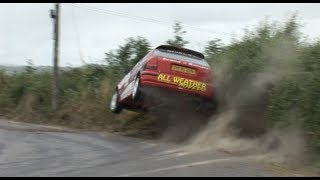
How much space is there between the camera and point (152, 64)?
1327cm

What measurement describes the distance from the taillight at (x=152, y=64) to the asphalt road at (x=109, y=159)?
6.14 feet

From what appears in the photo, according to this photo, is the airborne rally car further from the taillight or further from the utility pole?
the utility pole

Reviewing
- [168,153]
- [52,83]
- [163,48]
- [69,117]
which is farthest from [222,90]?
[52,83]

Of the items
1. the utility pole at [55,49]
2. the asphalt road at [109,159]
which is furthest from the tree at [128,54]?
the asphalt road at [109,159]

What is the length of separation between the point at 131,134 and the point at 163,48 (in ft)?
11.4

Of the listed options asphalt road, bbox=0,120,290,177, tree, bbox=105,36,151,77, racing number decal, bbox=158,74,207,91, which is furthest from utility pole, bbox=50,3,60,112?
racing number decal, bbox=158,74,207,91

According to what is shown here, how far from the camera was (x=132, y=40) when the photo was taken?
24.3 meters

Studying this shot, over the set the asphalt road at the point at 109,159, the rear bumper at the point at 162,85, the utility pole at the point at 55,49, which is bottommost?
the utility pole at the point at 55,49

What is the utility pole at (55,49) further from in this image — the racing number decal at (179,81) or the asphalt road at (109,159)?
the racing number decal at (179,81)

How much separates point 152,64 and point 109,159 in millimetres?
3177

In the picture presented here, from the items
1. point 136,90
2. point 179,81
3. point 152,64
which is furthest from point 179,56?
point 136,90

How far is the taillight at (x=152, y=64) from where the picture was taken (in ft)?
43.3

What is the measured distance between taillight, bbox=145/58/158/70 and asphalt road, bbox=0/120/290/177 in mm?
1872

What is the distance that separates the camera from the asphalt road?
30.8ft
